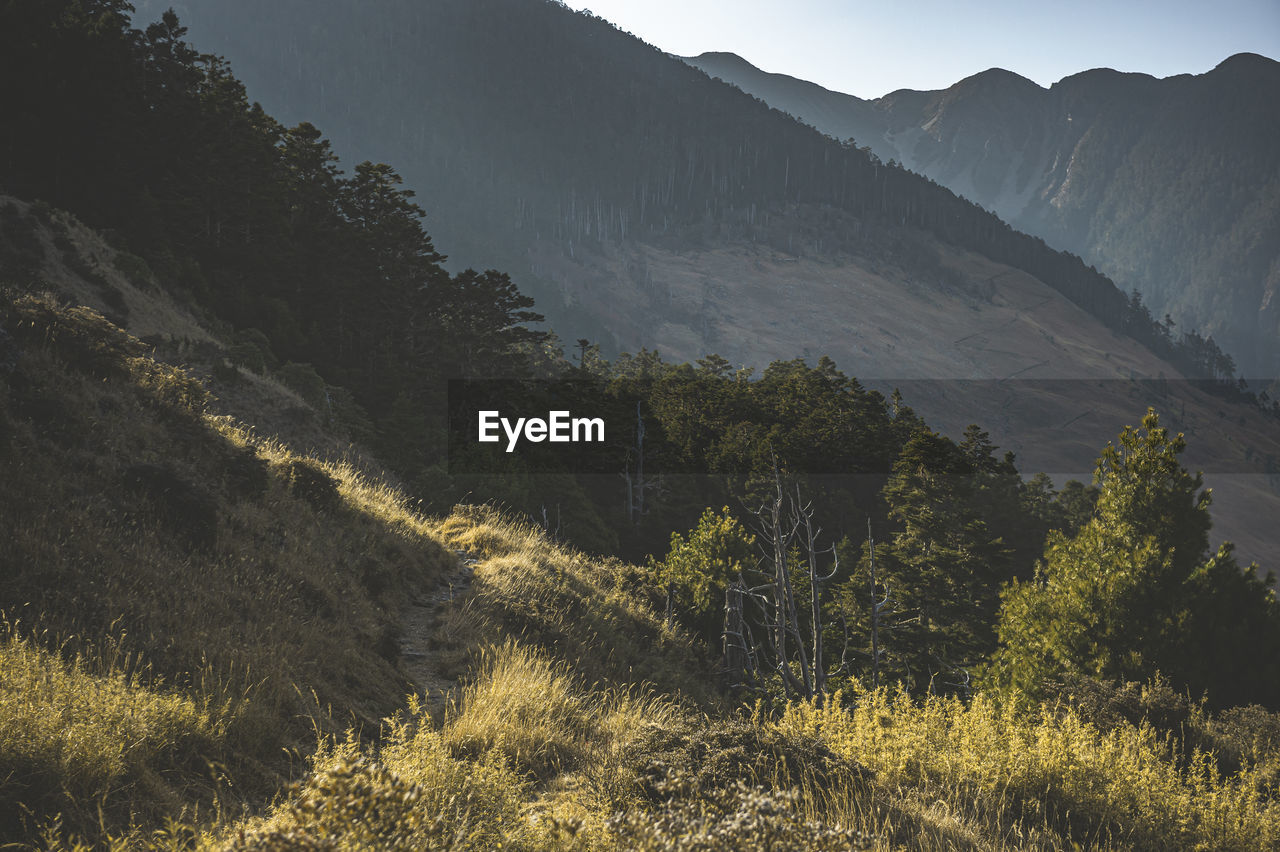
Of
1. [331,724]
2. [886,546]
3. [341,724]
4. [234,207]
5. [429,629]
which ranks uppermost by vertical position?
[234,207]

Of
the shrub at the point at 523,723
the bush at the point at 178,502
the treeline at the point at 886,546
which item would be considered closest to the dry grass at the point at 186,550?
the bush at the point at 178,502

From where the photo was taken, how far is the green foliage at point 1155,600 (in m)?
16.8

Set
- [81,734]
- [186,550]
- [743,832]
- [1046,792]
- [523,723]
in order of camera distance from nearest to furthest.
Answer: [743,832] < [81,734] < [1046,792] < [523,723] < [186,550]

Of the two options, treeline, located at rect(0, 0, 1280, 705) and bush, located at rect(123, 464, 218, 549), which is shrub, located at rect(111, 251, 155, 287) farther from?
bush, located at rect(123, 464, 218, 549)

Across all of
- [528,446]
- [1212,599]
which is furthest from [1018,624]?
[528,446]

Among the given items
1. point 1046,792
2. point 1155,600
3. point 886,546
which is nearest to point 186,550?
point 1046,792

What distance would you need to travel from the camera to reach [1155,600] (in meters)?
17.2

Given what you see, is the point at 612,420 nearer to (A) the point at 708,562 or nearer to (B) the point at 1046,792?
(A) the point at 708,562

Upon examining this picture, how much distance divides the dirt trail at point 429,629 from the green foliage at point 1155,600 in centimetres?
1516

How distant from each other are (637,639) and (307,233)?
38.3m

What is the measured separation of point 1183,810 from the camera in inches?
212

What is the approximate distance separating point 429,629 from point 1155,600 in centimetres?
1760

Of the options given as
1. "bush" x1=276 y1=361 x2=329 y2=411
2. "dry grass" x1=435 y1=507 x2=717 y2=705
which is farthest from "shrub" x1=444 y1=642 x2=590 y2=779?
"bush" x1=276 y1=361 x2=329 y2=411

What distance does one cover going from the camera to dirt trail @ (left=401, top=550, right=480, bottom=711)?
8.39m
